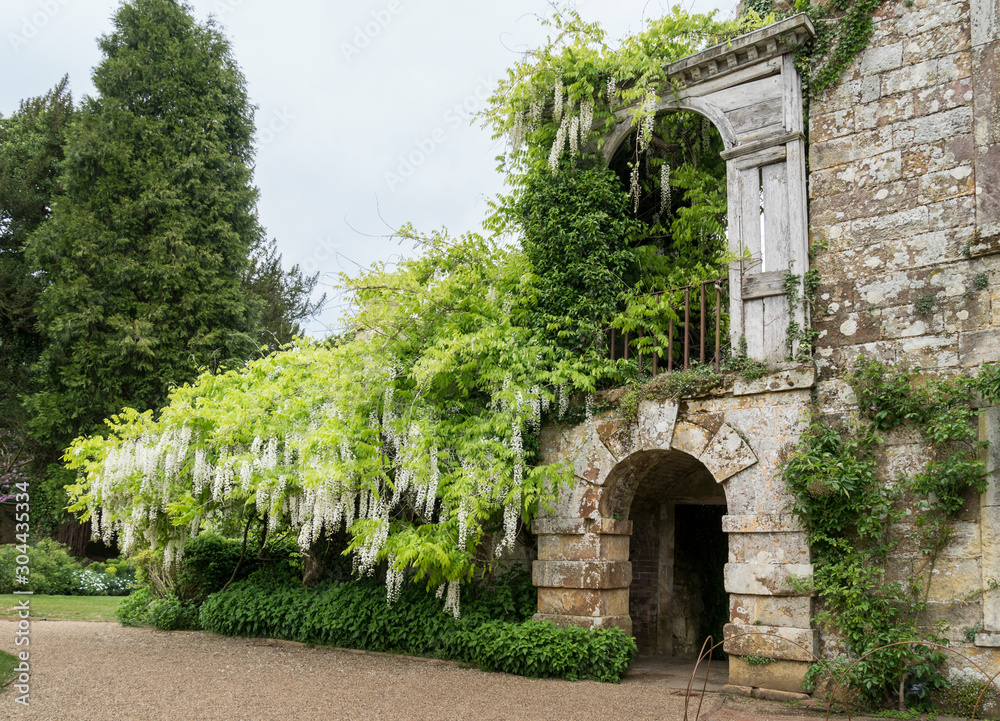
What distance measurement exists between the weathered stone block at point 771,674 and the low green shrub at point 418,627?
37.4 inches

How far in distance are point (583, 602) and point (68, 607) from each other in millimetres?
8456

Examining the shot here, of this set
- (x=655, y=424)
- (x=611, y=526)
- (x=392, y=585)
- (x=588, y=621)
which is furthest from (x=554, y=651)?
(x=655, y=424)

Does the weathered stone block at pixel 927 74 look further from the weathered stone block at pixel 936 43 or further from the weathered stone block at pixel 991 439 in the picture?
the weathered stone block at pixel 991 439

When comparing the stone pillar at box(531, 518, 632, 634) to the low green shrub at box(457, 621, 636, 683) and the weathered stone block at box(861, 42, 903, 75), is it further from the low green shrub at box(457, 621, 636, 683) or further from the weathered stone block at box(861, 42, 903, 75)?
the weathered stone block at box(861, 42, 903, 75)

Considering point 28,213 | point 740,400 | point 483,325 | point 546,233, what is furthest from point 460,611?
point 28,213

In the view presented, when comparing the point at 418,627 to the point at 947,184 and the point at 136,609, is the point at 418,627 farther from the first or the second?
the point at 947,184

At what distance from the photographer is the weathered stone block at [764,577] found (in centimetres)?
557

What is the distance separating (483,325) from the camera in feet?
22.8

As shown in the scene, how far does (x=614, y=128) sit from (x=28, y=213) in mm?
15391

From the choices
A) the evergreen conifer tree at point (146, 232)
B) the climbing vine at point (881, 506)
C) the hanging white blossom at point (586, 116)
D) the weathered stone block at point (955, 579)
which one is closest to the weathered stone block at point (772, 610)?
the climbing vine at point (881, 506)

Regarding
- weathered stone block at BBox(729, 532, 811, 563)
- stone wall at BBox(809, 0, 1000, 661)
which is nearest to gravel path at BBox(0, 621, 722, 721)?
weathered stone block at BBox(729, 532, 811, 563)

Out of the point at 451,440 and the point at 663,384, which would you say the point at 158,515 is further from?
the point at 663,384

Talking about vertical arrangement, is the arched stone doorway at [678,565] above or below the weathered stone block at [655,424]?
below

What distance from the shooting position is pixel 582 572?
6.61 meters
